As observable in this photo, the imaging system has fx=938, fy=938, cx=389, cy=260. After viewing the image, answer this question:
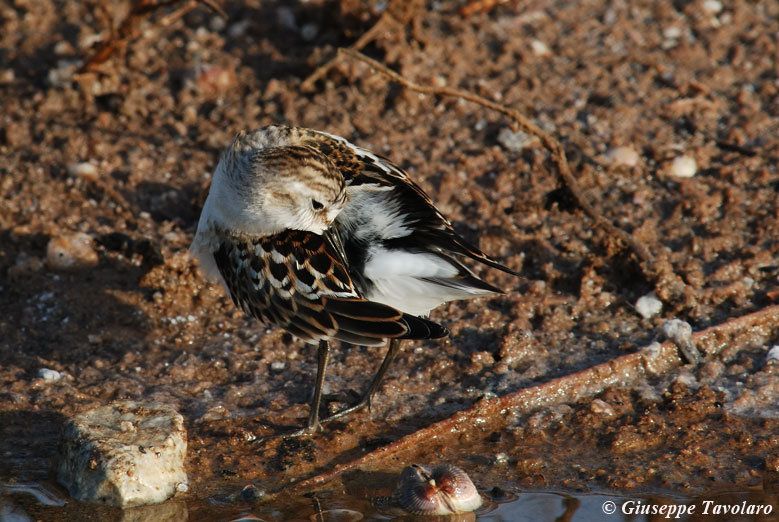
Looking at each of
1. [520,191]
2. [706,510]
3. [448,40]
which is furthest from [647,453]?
[448,40]

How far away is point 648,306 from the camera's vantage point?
5.28 m

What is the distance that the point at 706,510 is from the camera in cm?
402

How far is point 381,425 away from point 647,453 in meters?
1.29

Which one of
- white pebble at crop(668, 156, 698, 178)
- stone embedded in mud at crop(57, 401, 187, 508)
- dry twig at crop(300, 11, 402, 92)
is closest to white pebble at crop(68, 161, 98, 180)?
dry twig at crop(300, 11, 402, 92)

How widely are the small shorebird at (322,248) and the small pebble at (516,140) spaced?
5.84 ft

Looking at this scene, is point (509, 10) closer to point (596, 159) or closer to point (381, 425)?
point (596, 159)

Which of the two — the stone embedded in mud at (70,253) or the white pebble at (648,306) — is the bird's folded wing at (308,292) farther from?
the white pebble at (648,306)

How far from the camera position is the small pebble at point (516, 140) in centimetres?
628

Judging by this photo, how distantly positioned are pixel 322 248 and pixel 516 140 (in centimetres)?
237

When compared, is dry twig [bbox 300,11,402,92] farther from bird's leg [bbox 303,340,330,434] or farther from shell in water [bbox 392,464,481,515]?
shell in water [bbox 392,464,481,515]

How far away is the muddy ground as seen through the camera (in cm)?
454

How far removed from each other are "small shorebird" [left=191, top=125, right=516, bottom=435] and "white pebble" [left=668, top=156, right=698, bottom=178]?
2.24 m

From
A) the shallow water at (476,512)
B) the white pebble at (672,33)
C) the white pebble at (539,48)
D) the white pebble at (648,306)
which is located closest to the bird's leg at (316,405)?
the shallow water at (476,512)

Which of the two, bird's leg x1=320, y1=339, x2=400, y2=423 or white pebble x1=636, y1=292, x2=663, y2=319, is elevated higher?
white pebble x1=636, y1=292, x2=663, y2=319
